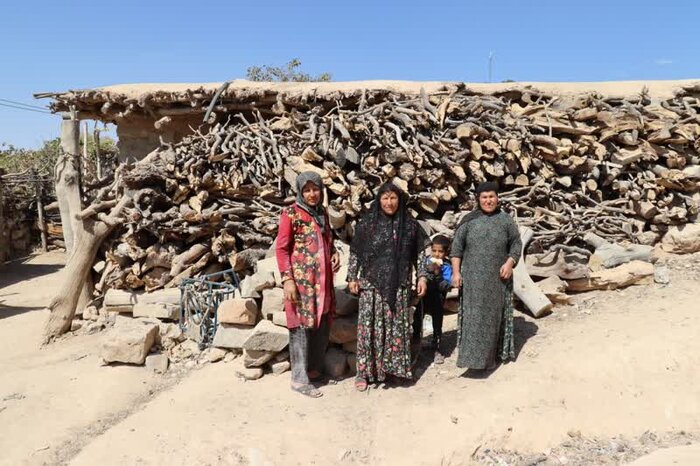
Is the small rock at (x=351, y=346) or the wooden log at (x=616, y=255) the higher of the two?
the wooden log at (x=616, y=255)

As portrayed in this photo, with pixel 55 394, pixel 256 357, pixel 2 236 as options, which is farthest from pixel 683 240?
pixel 2 236

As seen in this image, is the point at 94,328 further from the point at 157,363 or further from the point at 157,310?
the point at 157,363

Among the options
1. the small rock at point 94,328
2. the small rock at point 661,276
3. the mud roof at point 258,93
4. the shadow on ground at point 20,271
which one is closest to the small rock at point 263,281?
the mud roof at point 258,93

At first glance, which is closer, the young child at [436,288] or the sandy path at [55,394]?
the sandy path at [55,394]

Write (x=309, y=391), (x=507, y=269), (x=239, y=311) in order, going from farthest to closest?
(x=239, y=311), (x=309, y=391), (x=507, y=269)

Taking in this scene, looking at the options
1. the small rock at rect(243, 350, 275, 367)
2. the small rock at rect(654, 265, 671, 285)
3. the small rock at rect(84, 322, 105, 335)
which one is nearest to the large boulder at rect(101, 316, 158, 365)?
the small rock at rect(243, 350, 275, 367)

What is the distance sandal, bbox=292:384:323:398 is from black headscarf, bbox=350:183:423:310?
0.93 meters

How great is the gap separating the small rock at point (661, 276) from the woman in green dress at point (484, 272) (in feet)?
7.24

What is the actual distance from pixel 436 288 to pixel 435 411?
3.25 ft

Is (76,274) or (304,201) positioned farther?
(76,274)

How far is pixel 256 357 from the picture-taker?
14.2ft

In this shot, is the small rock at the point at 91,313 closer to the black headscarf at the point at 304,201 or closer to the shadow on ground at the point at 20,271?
the black headscarf at the point at 304,201

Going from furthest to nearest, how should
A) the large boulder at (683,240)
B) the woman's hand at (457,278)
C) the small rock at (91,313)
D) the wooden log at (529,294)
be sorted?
the small rock at (91,313) < the large boulder at (683,240) < the wooden log at (529,294) < the woman's hand at (457,278)

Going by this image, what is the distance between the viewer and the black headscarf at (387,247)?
12.3 ft
